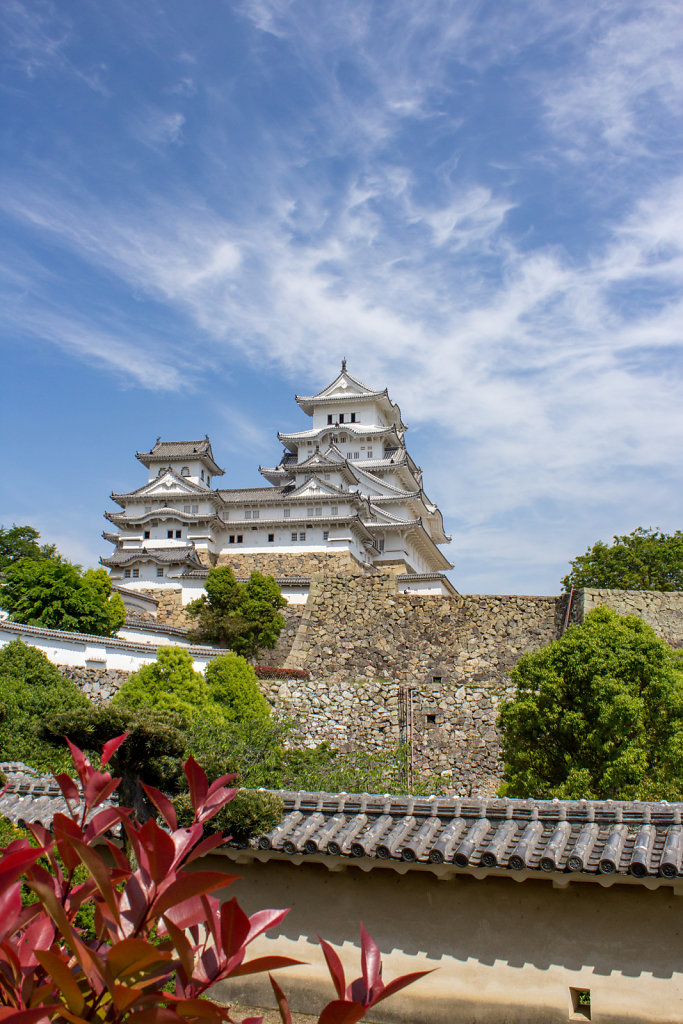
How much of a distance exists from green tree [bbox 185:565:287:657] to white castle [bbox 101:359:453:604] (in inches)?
259

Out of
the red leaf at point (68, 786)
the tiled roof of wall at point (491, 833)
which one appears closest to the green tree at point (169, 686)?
the tiled roof of wall at point (491, 833)

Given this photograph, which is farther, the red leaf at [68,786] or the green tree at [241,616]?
the green tree at [241,616]

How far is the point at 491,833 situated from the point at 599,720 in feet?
23.0

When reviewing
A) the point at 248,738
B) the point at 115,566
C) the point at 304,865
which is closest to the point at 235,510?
the point at 115,566

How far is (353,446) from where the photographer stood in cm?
4147

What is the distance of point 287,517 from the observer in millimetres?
36438

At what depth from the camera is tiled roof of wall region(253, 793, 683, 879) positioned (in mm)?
5441

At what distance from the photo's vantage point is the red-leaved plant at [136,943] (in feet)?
5.17

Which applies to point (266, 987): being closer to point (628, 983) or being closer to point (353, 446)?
point (628, 983)

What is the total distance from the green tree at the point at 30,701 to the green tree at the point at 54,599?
Result: 5.56 m

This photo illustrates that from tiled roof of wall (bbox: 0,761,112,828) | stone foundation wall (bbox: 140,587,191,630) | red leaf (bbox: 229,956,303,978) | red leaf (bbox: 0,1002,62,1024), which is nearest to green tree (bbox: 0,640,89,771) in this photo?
tiled roof of wall (bbox: 0,761,112,828)

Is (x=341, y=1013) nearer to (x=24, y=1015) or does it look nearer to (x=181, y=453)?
(x=24, y=1015)

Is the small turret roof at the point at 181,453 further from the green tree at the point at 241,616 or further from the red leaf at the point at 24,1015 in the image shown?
the red leaf at the point at 24,1015

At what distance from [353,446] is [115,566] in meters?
13.2
